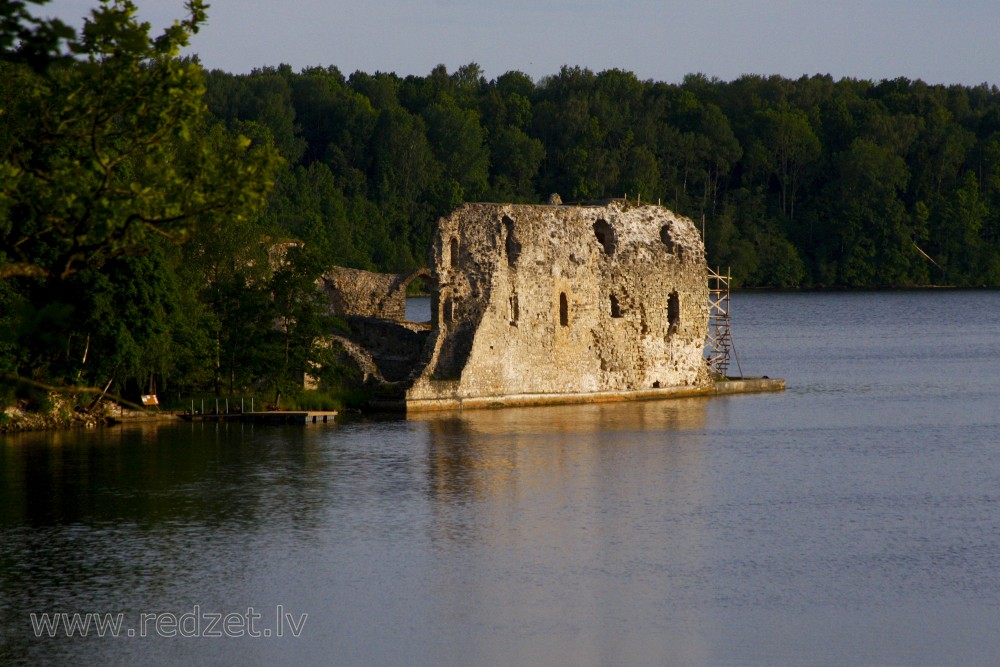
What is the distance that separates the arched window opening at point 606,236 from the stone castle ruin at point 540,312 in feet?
0.10

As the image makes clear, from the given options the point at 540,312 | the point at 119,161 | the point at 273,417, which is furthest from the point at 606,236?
the point at 119,161

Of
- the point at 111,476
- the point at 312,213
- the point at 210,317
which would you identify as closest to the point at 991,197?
the point at 312,213

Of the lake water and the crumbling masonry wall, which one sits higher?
the crumbling masonry wall

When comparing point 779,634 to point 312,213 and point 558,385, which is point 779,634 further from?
point 312,213

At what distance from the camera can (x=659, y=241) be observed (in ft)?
154

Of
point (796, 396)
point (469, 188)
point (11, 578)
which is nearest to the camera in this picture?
point (11, 578)

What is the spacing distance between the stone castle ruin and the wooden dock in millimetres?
2342

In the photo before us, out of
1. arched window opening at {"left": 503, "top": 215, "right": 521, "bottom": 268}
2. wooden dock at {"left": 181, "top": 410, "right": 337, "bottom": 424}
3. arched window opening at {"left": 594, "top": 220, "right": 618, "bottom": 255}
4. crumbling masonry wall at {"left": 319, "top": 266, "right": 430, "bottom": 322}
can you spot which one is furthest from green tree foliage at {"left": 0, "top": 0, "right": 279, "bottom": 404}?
crumbling masonry wall at {"left": 319, "top": 266, "right": 430, "bottom": 322}

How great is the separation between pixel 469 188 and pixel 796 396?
6658cm

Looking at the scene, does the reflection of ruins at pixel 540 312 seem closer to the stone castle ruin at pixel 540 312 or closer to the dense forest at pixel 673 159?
the stone castle ruin at pixel 540 312

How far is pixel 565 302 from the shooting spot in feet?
146

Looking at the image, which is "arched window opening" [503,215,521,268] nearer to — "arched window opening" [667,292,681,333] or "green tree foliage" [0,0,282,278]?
"arched window opening" [667,292,681,333]

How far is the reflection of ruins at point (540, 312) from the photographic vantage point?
1676 inches

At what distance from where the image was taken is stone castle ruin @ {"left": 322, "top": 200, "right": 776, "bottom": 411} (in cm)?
4253
